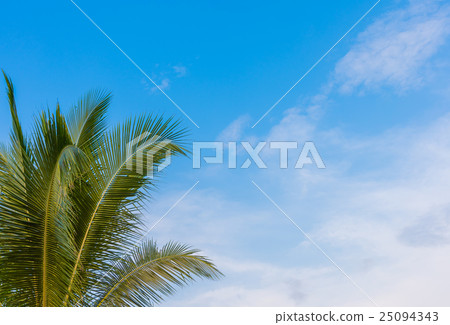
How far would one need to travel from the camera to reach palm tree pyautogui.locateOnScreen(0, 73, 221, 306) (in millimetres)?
7535

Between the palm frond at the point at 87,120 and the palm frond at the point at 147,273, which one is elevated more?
the palm frond at the point at 87,120

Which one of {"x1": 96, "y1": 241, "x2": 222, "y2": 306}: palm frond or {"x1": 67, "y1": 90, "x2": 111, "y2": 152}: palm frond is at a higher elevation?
{"x1": 67, "y1": 90, "x2": 111, "y2": 152}: palm frond

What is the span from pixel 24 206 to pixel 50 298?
150cm

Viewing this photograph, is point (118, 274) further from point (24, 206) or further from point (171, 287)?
point (24, 206)

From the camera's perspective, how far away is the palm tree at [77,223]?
24.7 ft

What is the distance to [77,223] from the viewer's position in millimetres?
8391

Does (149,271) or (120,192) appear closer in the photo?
(120,192)
